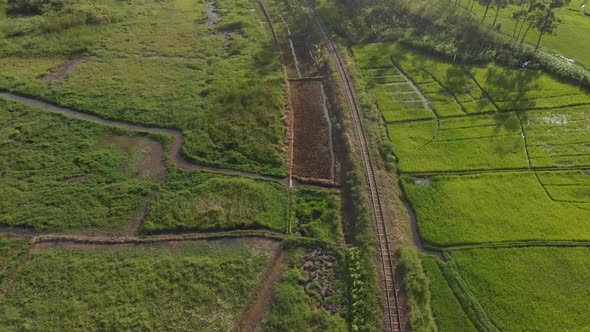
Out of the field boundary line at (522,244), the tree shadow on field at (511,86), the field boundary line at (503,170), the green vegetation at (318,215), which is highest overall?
the tree shadow on field at (511,86)

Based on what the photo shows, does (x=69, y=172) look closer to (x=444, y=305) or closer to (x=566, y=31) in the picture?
(x=444, y=305)

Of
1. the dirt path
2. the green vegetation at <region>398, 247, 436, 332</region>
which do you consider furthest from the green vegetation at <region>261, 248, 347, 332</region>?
the green vegetation at <region>398, 247, 436, 332</region>

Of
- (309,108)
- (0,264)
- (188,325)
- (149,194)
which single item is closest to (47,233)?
(0,264)

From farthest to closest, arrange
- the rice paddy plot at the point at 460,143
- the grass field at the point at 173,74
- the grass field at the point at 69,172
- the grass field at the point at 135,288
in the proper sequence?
the grass field at the point at 173,74 < the rice paddy plot at the point at 460,143 < the grass field at the point at 69,172 < the grass field at the point at 135,288

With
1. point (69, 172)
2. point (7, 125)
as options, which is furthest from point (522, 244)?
point (7, 125)

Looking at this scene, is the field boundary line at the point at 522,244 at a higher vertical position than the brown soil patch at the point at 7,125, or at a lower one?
higher

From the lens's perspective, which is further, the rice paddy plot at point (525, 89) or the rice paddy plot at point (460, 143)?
the rice paddy plot at point (525, 89)

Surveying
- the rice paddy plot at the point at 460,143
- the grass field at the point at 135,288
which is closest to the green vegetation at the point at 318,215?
the grass field at the point at 135,288

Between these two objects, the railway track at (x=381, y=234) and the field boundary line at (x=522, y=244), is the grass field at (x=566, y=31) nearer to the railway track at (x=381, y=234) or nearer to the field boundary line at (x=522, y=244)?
the railway track at (x=381, y=234)
